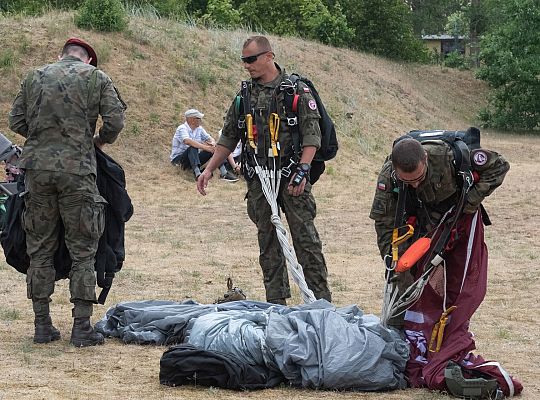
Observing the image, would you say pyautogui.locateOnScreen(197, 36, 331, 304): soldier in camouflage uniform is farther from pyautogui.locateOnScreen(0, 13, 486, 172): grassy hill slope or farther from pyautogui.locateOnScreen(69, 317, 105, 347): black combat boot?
pyautogui.locateOnScreen(0, 13, 486, 172): grassy hill slope

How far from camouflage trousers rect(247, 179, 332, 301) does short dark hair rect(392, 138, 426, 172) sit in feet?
5.78

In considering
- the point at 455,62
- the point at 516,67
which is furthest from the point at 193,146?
the point at 455,62

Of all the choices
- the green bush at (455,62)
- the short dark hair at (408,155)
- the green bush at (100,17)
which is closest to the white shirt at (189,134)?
the green bush at (100,17)

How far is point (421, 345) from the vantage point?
19.0 feet

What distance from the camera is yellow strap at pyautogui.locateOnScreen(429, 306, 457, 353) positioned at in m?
5.64

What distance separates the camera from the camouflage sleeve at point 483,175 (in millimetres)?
5582

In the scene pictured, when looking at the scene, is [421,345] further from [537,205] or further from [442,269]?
[537,205]

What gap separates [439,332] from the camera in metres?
5.64

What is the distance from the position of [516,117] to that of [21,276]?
27.4 m

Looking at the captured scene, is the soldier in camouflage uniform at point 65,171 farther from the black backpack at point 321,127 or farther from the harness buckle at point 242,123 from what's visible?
the black backpack at point 321,127

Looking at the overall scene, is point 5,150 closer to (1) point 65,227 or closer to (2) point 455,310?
(1) point 65,227

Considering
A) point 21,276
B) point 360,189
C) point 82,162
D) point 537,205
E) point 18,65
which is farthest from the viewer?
point 18,65

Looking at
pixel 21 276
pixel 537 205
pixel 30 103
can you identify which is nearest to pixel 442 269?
pixel 30 103

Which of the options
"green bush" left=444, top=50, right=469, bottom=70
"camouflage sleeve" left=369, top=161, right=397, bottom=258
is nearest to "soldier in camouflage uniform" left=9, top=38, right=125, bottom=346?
"camouflage sleeve" left=369, top=161, right=397, bottom=258
